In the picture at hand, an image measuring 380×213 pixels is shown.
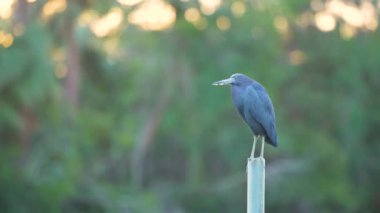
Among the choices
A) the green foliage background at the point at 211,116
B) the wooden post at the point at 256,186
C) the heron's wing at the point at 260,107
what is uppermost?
the green foliage background at the point at 211,116

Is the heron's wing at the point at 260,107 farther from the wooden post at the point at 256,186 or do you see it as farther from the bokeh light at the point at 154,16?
the bokeh light at the point at 154,16

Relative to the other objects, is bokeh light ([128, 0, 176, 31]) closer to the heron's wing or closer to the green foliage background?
the green foliage background

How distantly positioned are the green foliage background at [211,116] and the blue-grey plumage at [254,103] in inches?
624

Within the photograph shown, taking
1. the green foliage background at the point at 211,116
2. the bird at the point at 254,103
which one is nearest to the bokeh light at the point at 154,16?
the green foliage background at the point at 211,116

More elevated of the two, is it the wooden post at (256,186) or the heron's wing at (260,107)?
the heron's wing at (260,107)

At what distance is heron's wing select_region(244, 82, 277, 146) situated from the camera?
9.05 m

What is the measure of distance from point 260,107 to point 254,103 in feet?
0.22

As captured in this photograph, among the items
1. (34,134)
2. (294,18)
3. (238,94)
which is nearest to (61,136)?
(34,134)

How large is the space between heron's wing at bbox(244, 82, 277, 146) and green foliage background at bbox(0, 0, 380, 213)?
15873mm

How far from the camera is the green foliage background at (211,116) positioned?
26.7 meters

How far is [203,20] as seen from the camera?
94.2ft

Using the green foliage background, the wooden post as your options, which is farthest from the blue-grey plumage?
the green foliage background

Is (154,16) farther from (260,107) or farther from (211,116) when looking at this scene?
(260,107)

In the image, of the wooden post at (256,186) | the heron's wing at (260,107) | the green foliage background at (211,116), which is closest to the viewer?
the wooden post at (256,186)
